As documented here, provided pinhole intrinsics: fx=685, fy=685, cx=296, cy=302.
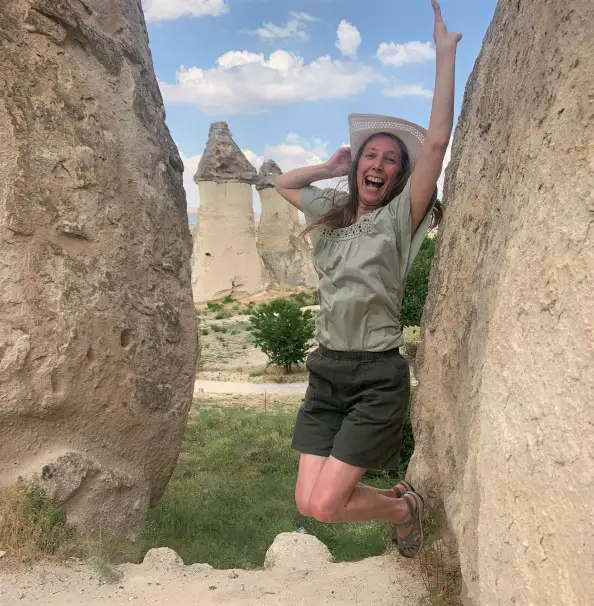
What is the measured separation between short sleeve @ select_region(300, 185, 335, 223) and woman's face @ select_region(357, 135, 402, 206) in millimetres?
189

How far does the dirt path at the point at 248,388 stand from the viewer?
798 centimetres

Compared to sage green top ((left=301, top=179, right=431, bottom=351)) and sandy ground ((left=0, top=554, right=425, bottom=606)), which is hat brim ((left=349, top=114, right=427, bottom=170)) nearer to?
sage green top ((left=301, top=179, right=431, bottom=351))

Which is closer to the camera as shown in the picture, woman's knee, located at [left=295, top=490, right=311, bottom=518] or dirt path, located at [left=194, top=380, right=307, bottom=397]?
woman's knee, located at [left=295, top=490, right=311, bottom=518]

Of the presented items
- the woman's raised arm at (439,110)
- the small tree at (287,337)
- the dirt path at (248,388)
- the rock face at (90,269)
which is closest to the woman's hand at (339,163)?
the woman's raised arm at (439,110)

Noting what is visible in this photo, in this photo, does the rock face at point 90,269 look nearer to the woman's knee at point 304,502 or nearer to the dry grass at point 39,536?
the dry grass at point 39,536

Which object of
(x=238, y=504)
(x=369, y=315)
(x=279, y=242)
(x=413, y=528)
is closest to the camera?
(x=369, y=315)

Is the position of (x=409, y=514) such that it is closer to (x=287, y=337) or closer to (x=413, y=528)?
(x=413, y=528)

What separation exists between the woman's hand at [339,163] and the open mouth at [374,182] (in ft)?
0.78

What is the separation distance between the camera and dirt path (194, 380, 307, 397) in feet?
26.2

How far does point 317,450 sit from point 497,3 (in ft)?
5.76

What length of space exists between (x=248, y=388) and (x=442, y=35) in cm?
650

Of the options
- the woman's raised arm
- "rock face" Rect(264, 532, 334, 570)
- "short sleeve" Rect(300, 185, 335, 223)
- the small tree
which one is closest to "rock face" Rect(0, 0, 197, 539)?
"rock face" Rect(264, 532, 334, 570)

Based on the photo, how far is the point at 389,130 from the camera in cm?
251

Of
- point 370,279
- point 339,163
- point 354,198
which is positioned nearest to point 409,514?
point 370,279
